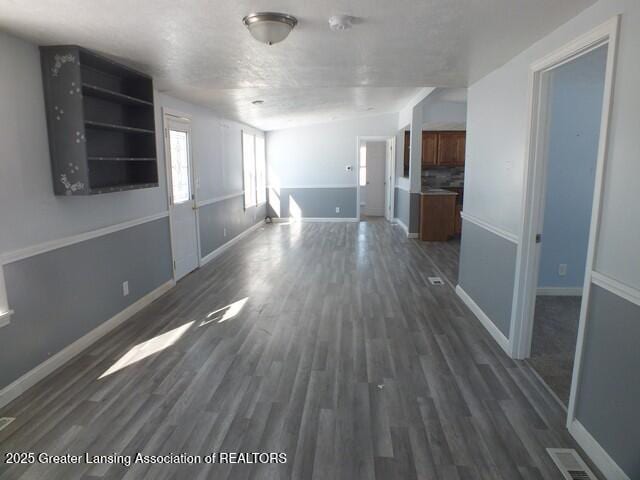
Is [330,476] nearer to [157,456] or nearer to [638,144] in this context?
[157,456]

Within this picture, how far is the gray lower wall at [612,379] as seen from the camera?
5.86 ft

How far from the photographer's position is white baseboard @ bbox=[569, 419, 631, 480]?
6.14 ft

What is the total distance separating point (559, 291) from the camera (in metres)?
4.62

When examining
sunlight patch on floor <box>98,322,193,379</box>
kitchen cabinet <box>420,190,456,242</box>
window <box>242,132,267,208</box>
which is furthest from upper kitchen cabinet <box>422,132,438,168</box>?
sunlight patch on floor <box>98,322,193,379</box>

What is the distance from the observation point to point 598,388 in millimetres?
2041

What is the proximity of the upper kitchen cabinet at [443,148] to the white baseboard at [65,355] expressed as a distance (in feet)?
20.3

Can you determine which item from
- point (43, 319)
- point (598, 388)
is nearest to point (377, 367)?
point (598, 388)

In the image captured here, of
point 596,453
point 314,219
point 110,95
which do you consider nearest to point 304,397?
point 596,453

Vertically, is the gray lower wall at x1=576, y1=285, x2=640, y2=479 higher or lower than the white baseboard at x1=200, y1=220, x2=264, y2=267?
higher

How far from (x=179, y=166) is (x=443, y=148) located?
5.42m

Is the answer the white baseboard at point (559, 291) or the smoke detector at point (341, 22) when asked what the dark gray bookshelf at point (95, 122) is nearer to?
the smoke detector at point (341, 22)

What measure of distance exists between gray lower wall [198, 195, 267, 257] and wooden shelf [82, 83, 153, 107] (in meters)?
2.33

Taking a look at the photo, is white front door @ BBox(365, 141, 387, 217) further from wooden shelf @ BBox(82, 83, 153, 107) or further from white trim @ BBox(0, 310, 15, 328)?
white trim @ BBox(0, 310, 15, 328)

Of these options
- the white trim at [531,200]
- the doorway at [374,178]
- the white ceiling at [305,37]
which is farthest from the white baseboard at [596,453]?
the doorway at [374,178]
